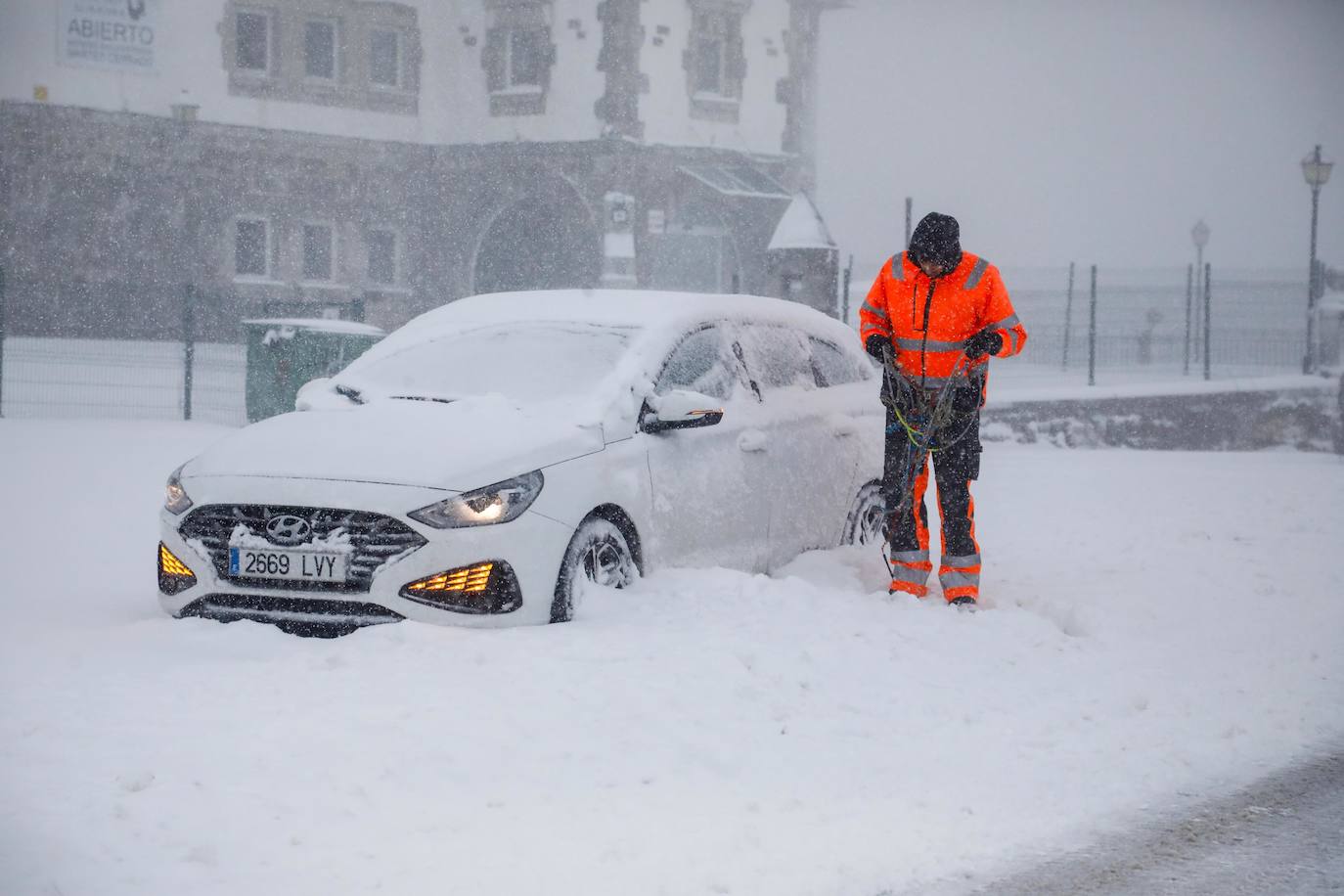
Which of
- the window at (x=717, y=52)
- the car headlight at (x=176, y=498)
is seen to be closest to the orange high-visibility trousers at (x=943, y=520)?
the car headlight at (x=176, y=498)

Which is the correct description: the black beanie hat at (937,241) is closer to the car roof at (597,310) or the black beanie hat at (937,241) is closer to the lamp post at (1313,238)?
the car roof at (597,310)

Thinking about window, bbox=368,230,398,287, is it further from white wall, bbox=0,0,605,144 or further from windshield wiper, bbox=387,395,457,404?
windshield wiper, bbox=387,395,457,404

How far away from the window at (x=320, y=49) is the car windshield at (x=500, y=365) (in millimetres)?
27676

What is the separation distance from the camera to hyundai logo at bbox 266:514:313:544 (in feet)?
19.4

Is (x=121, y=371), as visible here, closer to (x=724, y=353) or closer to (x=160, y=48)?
(x=724, y=353)

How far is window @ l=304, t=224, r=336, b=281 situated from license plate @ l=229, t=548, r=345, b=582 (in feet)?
93.7

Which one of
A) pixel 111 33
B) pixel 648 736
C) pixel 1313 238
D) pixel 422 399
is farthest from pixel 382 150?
pixel 648 736

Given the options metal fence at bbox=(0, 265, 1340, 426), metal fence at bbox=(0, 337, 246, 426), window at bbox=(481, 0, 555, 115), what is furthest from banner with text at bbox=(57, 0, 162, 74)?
metal fence at bbox=(0, 337, 246, 426)

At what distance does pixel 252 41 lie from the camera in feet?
108

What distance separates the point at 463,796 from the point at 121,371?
48.0 feet

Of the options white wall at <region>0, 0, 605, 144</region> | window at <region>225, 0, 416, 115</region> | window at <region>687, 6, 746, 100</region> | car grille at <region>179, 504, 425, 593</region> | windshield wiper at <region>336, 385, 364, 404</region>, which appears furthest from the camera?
window at <region>687, 6, 746, 100</region>

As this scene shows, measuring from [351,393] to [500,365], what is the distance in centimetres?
71

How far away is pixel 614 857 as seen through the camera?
424 centimetres

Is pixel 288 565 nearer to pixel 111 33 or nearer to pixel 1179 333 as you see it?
pixel 111 33
